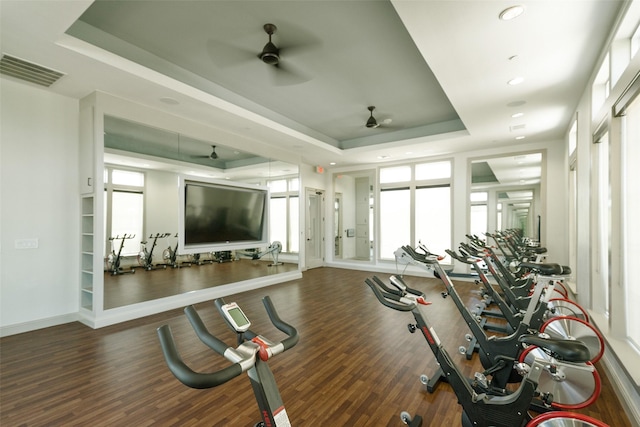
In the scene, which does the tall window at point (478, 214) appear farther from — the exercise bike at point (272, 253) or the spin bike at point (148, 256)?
the spin bike at point (148, 256)

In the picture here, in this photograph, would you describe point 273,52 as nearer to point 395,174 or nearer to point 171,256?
point 171,256

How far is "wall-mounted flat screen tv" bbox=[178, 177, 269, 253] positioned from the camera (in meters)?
5.11

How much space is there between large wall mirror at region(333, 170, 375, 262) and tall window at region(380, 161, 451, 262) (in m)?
1.08

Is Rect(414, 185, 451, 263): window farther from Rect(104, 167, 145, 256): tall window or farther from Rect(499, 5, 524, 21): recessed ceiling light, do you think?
Rect(104, 167, 145, 256): tall window

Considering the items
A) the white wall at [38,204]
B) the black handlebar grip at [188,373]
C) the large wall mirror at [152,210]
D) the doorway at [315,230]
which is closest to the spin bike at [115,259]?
the large wall mirror at [152,210]

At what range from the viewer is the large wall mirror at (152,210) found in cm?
425

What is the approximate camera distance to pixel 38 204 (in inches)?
154

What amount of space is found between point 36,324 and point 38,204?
1581 mm

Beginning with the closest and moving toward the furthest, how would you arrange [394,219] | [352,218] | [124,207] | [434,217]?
1. [124,207]
2. [434,217]
3. [394,219]
4. [352,218]

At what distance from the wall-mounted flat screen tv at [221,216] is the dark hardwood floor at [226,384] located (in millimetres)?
1441

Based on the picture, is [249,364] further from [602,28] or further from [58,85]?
[58,85]

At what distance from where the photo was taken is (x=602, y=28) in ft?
8.80

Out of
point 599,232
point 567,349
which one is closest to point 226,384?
point 567,349

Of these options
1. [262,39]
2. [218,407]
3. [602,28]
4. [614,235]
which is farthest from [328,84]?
[218,407]
